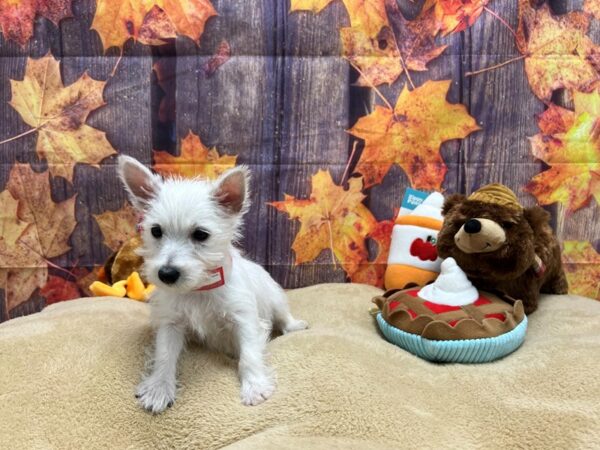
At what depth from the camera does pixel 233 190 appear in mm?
1574

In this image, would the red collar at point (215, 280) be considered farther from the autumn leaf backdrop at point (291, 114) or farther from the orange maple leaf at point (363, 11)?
the orange maple leaf at point (363, 11)

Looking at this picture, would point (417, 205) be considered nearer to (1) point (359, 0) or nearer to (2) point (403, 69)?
(2) point (403, 69)

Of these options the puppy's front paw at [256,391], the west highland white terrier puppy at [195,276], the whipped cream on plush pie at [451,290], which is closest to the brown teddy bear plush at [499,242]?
the whipped cream on plush pie at [451,290]

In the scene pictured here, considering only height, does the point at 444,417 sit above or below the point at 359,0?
below

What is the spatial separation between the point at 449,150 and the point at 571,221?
0.69 metres

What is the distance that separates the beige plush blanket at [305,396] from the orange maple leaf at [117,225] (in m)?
0.71

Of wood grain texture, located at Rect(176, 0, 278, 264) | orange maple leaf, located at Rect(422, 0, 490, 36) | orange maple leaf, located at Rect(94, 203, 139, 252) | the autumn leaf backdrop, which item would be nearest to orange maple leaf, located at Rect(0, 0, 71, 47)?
the autumn leaf backdrop

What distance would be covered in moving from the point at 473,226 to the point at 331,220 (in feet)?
2.60

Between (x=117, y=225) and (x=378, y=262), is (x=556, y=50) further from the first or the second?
(x=117, y=225)

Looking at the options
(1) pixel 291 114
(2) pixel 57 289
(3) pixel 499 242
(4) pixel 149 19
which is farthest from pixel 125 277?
(3) pixel 499 242

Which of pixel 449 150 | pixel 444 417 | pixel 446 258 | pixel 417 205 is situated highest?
pixel 449 150

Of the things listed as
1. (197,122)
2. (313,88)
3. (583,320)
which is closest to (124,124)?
(197,122)

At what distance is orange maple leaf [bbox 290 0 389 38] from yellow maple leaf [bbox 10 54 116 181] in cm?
101

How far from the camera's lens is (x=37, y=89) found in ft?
7.48
